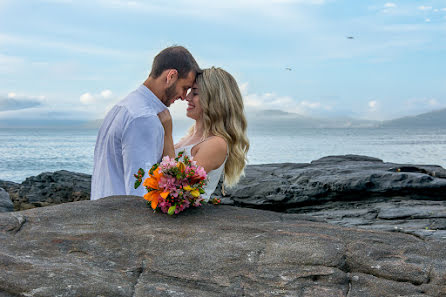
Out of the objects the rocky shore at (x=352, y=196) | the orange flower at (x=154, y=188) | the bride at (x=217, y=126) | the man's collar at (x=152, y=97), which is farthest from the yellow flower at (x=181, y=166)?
the rocky shore at (x=352, y=196)

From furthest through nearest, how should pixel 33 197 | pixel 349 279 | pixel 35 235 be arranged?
pixel 33 197 → pixel 35 235 → pixel 349 279

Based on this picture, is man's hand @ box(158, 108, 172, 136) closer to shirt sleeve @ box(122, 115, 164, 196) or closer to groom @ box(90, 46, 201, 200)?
groom @ box(90, 46, 201, 200)

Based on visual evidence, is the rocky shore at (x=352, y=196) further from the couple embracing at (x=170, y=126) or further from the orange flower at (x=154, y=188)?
the orange flower at (x=154, y=188)

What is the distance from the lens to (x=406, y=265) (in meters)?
3.54

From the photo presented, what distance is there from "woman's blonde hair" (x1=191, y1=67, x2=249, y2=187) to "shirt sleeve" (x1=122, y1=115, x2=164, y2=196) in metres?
0.74

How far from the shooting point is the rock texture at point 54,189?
14.2m

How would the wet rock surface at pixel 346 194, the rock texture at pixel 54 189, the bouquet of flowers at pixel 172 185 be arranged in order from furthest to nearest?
the rock texture at pixel 54 189 < the wet rock surface at pixel 346 194 < the bouquet of flowers at pixel 172 185

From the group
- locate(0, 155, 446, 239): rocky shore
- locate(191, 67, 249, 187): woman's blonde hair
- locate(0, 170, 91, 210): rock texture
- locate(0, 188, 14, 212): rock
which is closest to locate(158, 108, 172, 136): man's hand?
locate(191, 67, 249, 187): woman's blonde hair

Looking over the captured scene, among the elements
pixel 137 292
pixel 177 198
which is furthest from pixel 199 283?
pixel 177 198

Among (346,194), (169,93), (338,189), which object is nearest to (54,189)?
(338,189)

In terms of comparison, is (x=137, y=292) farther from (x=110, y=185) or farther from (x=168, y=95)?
(x=168, y=95)

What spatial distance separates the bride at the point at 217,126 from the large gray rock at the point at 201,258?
110 centimetres

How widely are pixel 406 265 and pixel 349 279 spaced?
460 mm

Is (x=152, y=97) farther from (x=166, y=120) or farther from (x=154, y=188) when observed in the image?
(x=154, y=188)
